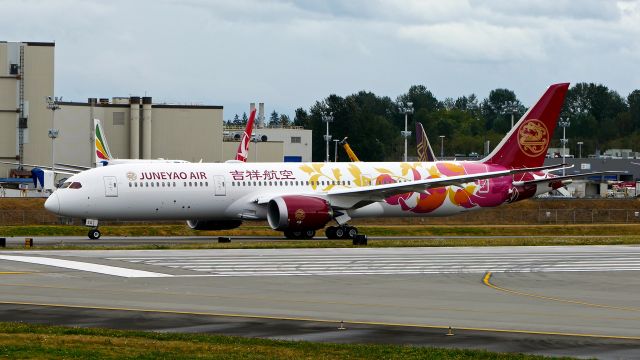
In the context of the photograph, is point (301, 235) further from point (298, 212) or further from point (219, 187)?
point (219, 187)

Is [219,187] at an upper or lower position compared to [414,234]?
upper

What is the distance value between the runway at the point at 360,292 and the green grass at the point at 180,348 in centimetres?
109

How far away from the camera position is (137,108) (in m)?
114

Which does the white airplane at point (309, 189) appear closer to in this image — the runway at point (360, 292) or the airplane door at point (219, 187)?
the airplane door at point (219, 187)

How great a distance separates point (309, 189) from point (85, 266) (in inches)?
869

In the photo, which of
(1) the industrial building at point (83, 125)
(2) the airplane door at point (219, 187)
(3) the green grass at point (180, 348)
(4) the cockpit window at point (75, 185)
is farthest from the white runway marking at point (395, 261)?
(1) the industrial building at point (83, 125)

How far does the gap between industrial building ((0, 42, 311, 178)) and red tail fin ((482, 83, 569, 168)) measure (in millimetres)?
55643

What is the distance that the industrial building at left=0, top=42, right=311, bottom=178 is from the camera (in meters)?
105

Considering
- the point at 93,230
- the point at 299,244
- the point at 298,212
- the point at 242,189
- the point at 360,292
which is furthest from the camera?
the point at 242,189

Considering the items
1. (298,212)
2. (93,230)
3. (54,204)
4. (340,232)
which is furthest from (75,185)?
(340,232)

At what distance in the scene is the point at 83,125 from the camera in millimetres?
114938

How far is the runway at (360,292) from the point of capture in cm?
2312

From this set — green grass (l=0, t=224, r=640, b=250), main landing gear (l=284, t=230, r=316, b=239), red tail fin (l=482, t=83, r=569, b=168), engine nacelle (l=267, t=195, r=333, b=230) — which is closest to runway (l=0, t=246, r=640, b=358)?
green grass (l=0, t=224, r=640, b=250)

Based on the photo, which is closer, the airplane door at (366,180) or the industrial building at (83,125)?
the airplane door at (366,180)
